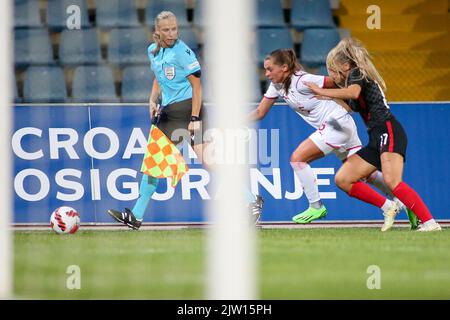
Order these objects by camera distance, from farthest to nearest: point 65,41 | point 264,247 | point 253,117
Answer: point 65,41 < point 253,117 < point 264,247

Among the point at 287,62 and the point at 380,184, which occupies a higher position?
the point at 287,62

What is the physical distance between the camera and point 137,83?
8.77 m

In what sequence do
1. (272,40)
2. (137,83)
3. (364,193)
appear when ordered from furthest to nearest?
(272,40) → (137,83) → (364,193)

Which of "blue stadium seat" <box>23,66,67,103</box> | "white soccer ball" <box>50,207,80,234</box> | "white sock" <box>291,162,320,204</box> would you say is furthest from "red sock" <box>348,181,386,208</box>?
"blue stadium seat" <box>23,66,67,103</box>

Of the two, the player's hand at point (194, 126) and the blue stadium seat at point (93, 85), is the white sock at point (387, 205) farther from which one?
the blue stadium seat at point (93, 85)

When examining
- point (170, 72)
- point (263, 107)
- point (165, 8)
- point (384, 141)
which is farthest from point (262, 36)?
point (384, 141)

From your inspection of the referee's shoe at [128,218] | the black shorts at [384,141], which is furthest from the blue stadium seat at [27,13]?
the black shorts at [384,141]

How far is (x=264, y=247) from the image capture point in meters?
6.71

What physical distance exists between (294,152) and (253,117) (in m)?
0.44

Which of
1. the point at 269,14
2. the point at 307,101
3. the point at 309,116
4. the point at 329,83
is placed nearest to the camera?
the point at 329,83

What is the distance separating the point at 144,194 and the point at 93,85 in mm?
1282

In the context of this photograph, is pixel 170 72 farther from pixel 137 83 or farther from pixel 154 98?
pixel 137 83
